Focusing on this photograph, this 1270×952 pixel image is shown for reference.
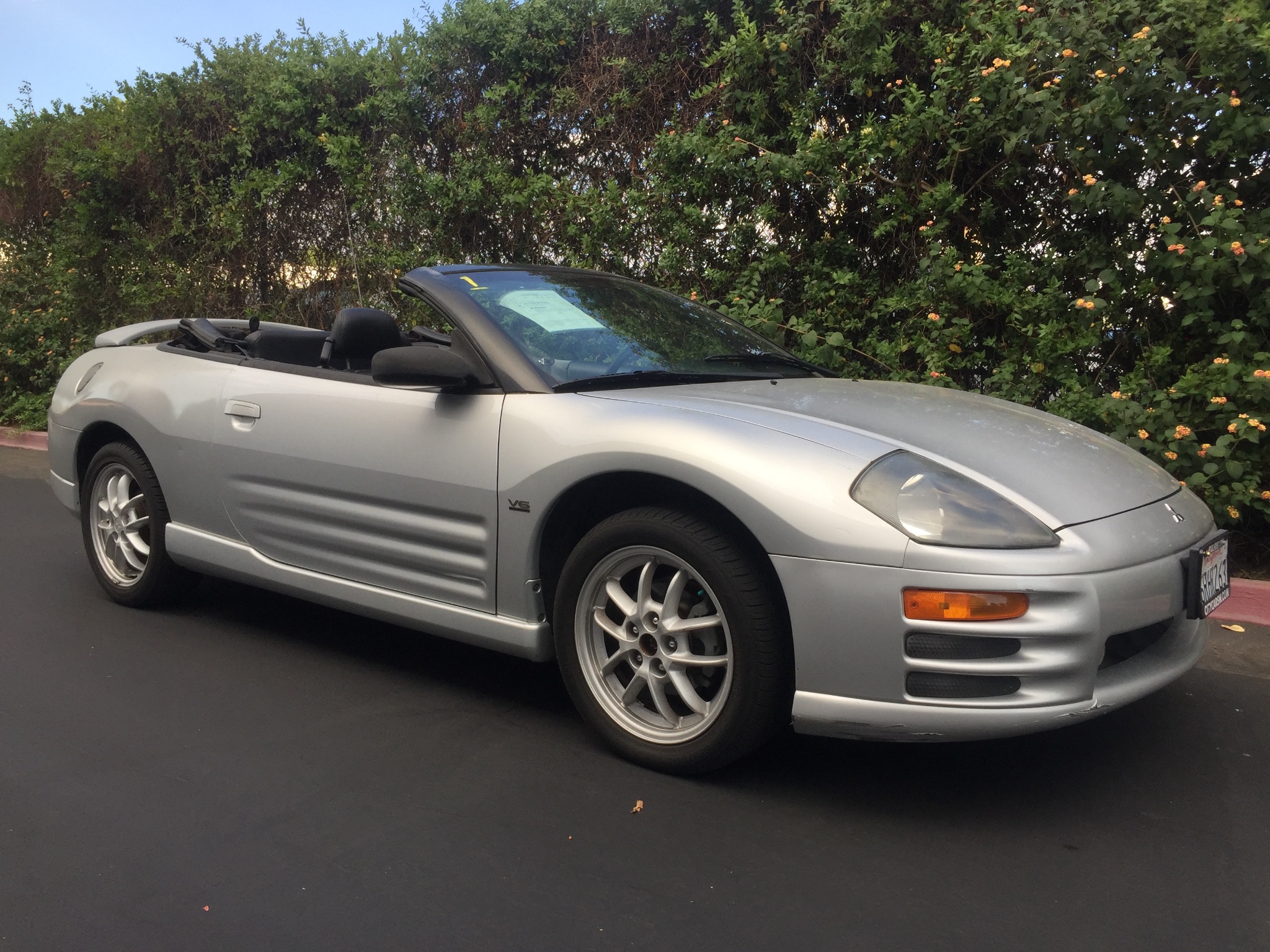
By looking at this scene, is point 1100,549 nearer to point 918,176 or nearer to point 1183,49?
point 1183,49

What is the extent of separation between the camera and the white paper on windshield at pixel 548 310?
3.71 m

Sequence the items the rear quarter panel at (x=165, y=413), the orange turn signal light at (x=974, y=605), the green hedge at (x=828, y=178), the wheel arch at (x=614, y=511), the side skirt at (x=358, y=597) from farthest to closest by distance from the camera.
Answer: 1. the green hedge at (x=828, y=178)
2. the rear quarter panel at (x=165, y=413)
3. the side skirt at (x=358, y=597)
4. the wheel arch at (x=614, y=511)
5. the orange turn signal light at (x=974, y=605)

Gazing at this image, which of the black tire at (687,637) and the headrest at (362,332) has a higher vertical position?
the headrest at (362,332)

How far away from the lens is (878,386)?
12.6 ft

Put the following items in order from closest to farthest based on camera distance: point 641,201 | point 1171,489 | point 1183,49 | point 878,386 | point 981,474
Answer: point 981,474 < point 1171,489 < point 878,386 < point 1183,49 < point 641,201

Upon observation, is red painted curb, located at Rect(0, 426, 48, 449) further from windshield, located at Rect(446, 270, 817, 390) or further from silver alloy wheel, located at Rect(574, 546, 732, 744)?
silver alloy wheel, located at Rect(574, 546, 732, 744)

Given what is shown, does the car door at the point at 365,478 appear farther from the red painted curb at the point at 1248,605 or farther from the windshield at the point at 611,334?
the red painted curb at the point at 1248,605

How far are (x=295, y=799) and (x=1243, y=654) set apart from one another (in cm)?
343

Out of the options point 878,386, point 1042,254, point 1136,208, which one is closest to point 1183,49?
point 1136,208

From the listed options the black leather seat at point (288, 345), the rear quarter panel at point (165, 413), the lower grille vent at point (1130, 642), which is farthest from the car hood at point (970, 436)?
the black leather seat at point (288, 345)

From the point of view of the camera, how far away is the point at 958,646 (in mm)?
2633

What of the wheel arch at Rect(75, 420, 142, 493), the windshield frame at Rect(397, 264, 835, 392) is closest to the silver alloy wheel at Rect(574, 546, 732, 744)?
the windshield frame at Rect(397, 264, 835, 392)

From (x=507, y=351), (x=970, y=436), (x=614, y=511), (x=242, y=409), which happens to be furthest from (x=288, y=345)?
(x=970, y=436)

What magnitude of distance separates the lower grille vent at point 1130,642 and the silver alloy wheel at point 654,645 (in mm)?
951
